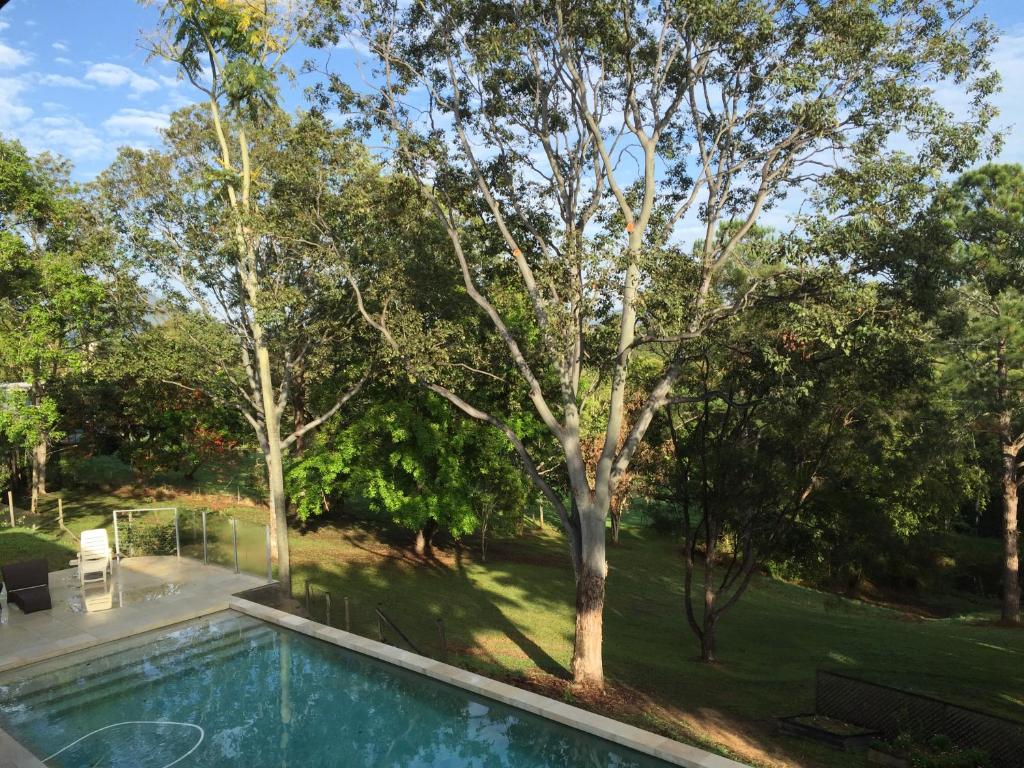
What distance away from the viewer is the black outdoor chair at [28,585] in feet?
41.1

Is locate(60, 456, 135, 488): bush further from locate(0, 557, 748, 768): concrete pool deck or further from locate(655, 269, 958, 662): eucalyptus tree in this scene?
locate(655, 269, 958, 662): eucalyptus tree

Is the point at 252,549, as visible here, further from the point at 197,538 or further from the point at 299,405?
the point at 299,405

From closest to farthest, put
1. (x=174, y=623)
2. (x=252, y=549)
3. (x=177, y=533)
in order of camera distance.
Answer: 1. (x=174, y=623)
2. (x=252, y=549)
3. (x=177, y=533)

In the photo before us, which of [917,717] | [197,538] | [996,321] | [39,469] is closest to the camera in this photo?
[917,717]

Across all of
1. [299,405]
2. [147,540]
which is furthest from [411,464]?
[147,540]

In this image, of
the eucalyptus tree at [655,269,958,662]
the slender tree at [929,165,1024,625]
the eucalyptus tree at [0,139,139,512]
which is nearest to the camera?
the eucalyptus tree at [655,269,958,662]

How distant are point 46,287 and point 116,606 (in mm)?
12566

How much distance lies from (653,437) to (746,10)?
1093 centimetres

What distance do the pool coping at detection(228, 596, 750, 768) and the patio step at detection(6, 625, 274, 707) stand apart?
76cm

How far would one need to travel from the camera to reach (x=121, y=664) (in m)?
10.5

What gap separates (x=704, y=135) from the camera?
48.2 ft

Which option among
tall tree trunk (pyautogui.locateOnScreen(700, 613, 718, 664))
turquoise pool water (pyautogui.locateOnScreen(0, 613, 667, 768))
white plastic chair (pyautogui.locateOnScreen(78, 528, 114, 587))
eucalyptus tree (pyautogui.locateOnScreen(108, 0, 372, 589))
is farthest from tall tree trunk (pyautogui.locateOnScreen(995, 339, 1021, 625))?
white plastic chair (pyautogui.locateOnScreen(78, 528, 114, 587))

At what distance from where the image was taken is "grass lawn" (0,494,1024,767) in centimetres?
1319

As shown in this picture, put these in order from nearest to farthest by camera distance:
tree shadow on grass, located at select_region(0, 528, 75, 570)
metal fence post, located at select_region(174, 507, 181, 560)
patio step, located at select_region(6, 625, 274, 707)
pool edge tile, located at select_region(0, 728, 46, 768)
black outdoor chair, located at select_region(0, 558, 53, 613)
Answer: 1. pool edge tile, located at select_region(0, 728, 46, 768)
2. patio step, located at select_region(6, 625, 274, 707)
3. black outdoor chair, located at select_region(0, 558, 53, 613)
4. metal fence post, located at select_region(174, 507, 181, 560)
5. tree shadow on grass, located at select_region(0, 528, 75, 570)
